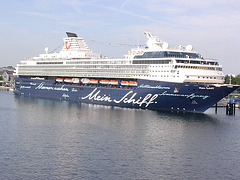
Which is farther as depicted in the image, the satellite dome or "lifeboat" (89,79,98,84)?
"lifeboat" (89,79,98,84)

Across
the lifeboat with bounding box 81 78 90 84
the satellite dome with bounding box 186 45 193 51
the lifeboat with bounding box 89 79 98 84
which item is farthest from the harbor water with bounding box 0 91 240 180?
the lifeboat with bounding box 81 78 90 84

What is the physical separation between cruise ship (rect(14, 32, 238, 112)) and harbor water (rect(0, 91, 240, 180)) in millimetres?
4647

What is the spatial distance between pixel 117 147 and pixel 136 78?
1158 inches

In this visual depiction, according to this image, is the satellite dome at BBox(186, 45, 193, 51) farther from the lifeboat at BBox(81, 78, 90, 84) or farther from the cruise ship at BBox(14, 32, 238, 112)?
the lifeboat at BBox(81, 78, 90, 84)

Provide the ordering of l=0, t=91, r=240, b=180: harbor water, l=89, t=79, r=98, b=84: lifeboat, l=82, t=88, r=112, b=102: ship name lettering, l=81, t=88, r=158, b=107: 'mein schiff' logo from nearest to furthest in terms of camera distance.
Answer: l=0, t=91, r=240, b=180: harbor water < l=81, t=88, r=158, b=107: 'mein schiff' logo < l=82, t=88, r=112, b=102: ship name lettering < l=89, t=79, r=98, b=84: lifeboat

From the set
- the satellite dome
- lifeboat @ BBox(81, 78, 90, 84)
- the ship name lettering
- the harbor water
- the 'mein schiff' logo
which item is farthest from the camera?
lifeboat @ BBox(81, 78, 90, 84)

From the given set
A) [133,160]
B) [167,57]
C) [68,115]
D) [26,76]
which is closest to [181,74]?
[167,57]

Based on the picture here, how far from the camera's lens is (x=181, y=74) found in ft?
177

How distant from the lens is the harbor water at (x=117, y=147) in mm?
25703

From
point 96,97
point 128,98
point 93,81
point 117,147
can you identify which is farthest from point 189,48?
point 117,147

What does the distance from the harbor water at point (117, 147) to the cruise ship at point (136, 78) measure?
465 centimetres

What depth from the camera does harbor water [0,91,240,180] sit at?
2570 centimetres

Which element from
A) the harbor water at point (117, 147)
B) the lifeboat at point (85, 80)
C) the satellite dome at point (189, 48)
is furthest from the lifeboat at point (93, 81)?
the harbor water at point (117, 147)

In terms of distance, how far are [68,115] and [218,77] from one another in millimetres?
22505
